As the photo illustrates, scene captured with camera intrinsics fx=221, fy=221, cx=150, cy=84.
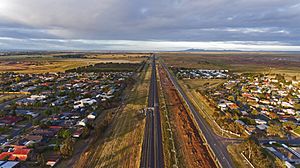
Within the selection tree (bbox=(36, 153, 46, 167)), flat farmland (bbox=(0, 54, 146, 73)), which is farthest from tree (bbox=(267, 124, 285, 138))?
flat farmland (bbox=(0, 54, 146, 73))

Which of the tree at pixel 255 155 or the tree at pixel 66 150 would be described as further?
the tree at pixel 66 150

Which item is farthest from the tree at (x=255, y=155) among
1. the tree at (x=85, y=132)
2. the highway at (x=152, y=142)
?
the tree at (x=85, y=132)

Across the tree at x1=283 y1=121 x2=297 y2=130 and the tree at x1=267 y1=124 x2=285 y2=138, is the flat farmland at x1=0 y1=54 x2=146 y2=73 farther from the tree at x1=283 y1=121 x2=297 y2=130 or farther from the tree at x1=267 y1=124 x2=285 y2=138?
the tree at x1=283 y1=121 x2=297 y2=130

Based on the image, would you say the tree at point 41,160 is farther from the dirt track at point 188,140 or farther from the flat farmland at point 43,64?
the flat farmland at point 43,64

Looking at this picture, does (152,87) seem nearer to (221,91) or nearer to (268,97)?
(221,91)

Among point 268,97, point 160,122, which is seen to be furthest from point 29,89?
point 268,97

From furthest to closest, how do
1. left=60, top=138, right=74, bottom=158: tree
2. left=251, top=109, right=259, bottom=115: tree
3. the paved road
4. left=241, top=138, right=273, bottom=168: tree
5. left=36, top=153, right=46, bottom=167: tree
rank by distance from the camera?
left=251, top=109, right=259, bottom=115: tree < left=60, top=138, right=74, bottom=158: tree < the paved road < left=36, top=153, right=46, bottom=167: tree < left=241, top=138, right=273, bottom=168: tree

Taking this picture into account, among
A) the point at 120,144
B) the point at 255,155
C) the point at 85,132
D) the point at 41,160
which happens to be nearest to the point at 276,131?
the point at 255,155

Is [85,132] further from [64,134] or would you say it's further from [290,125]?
[290,125]

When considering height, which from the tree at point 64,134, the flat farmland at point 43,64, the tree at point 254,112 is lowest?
the tree at point 64,134
